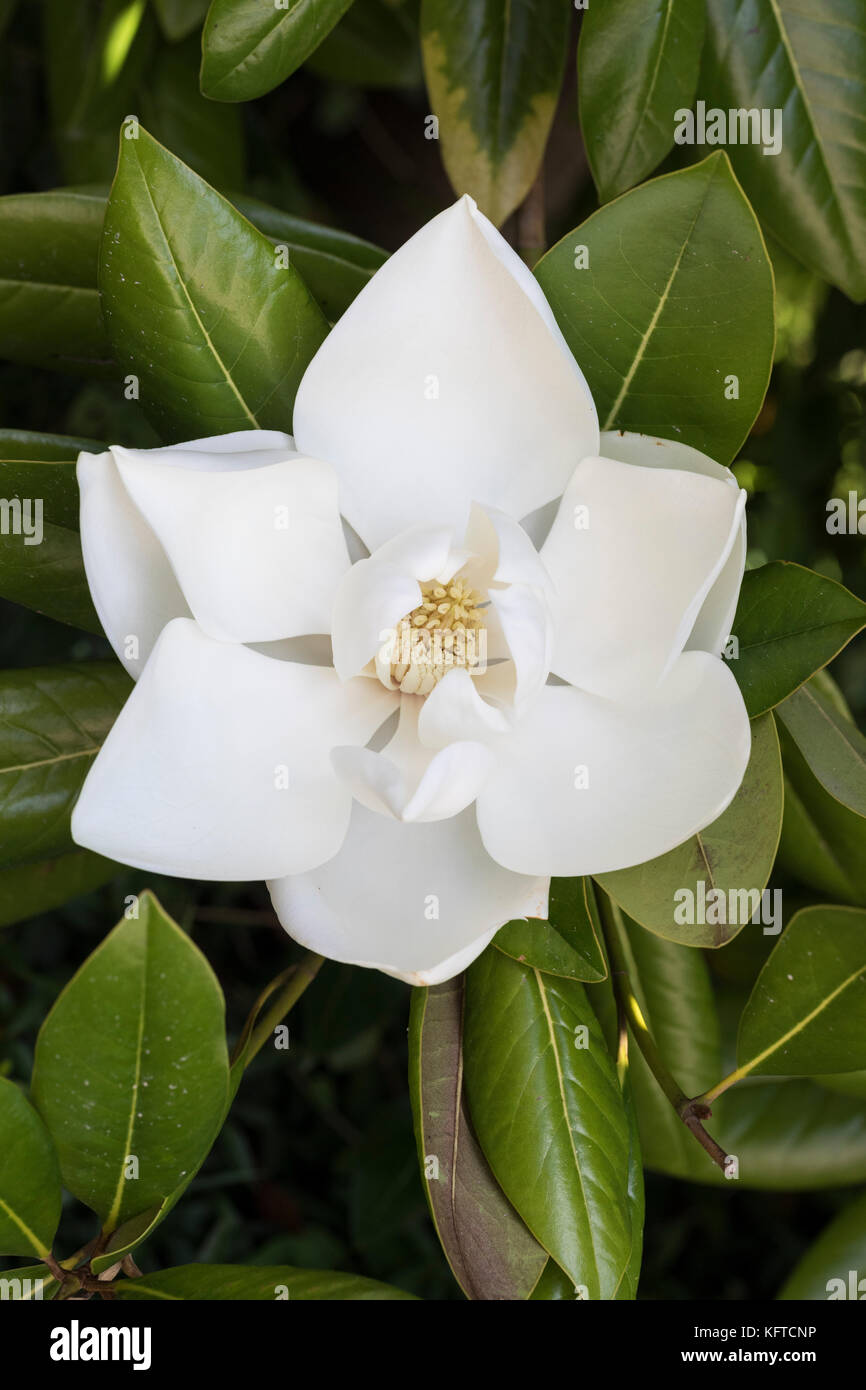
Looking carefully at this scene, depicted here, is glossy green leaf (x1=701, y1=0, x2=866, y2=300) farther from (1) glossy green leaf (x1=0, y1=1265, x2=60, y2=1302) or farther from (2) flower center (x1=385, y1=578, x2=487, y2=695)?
(1) glossy green leaf (x1=0, y1=1265, x2=60, y2=1302)

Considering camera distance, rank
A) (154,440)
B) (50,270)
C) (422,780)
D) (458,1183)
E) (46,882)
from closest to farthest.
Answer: (422,780) → (458,1183) → (50,270) → (46,882) → (154,440)

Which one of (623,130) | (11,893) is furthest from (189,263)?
(11,893)

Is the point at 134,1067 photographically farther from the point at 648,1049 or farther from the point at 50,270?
the point at 50,270

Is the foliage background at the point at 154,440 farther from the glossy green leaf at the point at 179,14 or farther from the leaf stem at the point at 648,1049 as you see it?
the leaf stem at the point at 648,1049

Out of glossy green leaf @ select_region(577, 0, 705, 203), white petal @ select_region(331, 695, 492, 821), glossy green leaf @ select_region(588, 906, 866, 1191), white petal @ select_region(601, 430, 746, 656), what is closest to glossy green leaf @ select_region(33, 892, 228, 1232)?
white petal @ select_region(331, 695, 492, 821)

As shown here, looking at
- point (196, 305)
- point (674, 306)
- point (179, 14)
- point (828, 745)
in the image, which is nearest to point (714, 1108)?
point (828, 745)

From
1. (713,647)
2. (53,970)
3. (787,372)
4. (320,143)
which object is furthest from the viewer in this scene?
(320,143)

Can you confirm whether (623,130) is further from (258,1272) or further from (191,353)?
(258,1272)
